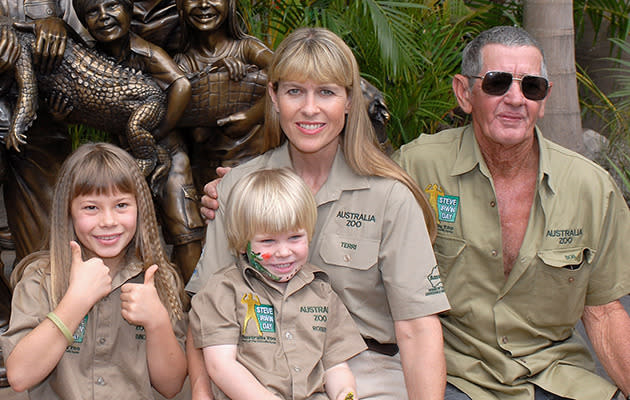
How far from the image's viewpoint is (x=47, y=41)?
3.16 m

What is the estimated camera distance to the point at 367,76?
5320 millimetres

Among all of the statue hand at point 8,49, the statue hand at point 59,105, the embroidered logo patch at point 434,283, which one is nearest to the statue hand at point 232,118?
the statue hand at point 59,105

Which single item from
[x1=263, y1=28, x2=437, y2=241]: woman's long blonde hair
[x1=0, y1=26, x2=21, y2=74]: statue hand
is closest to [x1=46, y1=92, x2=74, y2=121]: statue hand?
[x1=0, y1=26, x2=21, y2=74]: statue hand

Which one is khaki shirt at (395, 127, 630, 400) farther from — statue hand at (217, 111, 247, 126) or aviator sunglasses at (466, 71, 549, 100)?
statue hand at (217, 111, 247, 126)

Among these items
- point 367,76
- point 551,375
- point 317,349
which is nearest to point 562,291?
point 551,375

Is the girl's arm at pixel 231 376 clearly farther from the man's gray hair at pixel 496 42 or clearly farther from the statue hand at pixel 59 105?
the statue hand at pixel 59 105

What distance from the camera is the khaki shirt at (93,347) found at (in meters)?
2.32

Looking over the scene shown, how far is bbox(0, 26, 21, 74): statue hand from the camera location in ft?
10.1

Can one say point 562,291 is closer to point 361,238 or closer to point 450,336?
point 450,336

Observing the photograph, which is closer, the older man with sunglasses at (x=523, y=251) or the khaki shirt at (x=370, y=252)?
the khaki shirt at (x=370, y=252)

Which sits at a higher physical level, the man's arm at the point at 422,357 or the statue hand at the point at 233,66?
the statue hand at the point at 233,66

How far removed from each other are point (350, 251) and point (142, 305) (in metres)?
0.69

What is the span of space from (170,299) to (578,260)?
140 cm

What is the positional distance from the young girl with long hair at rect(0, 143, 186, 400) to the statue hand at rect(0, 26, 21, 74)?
2.89ft
